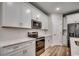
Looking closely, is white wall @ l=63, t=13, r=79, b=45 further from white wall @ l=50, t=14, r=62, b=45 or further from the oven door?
the oven door

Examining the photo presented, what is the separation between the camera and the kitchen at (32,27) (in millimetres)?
1522

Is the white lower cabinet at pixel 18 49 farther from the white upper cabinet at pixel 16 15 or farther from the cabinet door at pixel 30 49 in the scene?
the white upper cabinet at pixel 16 15

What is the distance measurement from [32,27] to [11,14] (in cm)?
82

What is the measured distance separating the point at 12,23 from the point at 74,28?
126 cm

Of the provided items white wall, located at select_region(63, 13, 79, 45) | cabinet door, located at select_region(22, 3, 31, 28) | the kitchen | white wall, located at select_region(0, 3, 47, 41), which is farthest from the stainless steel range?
white wall, located at select_region(63, 13, 79, 45)

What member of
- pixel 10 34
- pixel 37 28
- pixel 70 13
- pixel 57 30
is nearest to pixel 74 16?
pixel 70 13

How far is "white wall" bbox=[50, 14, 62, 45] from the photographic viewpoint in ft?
5.98

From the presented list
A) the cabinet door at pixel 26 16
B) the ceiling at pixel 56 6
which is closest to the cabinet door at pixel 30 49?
the cabinet door at pixel 26 16

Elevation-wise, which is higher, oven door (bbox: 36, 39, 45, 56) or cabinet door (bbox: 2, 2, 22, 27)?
cabinet door (bbox: 2, 2, 22, 27)

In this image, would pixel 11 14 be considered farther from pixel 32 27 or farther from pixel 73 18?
pixel 73 18

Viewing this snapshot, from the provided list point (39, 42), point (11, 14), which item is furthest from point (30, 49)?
point (11, 14)

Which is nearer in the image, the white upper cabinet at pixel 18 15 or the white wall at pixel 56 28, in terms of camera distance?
the white upper cabinet at pixel 18 15

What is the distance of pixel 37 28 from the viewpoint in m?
2.23

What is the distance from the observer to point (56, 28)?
1.93 m
